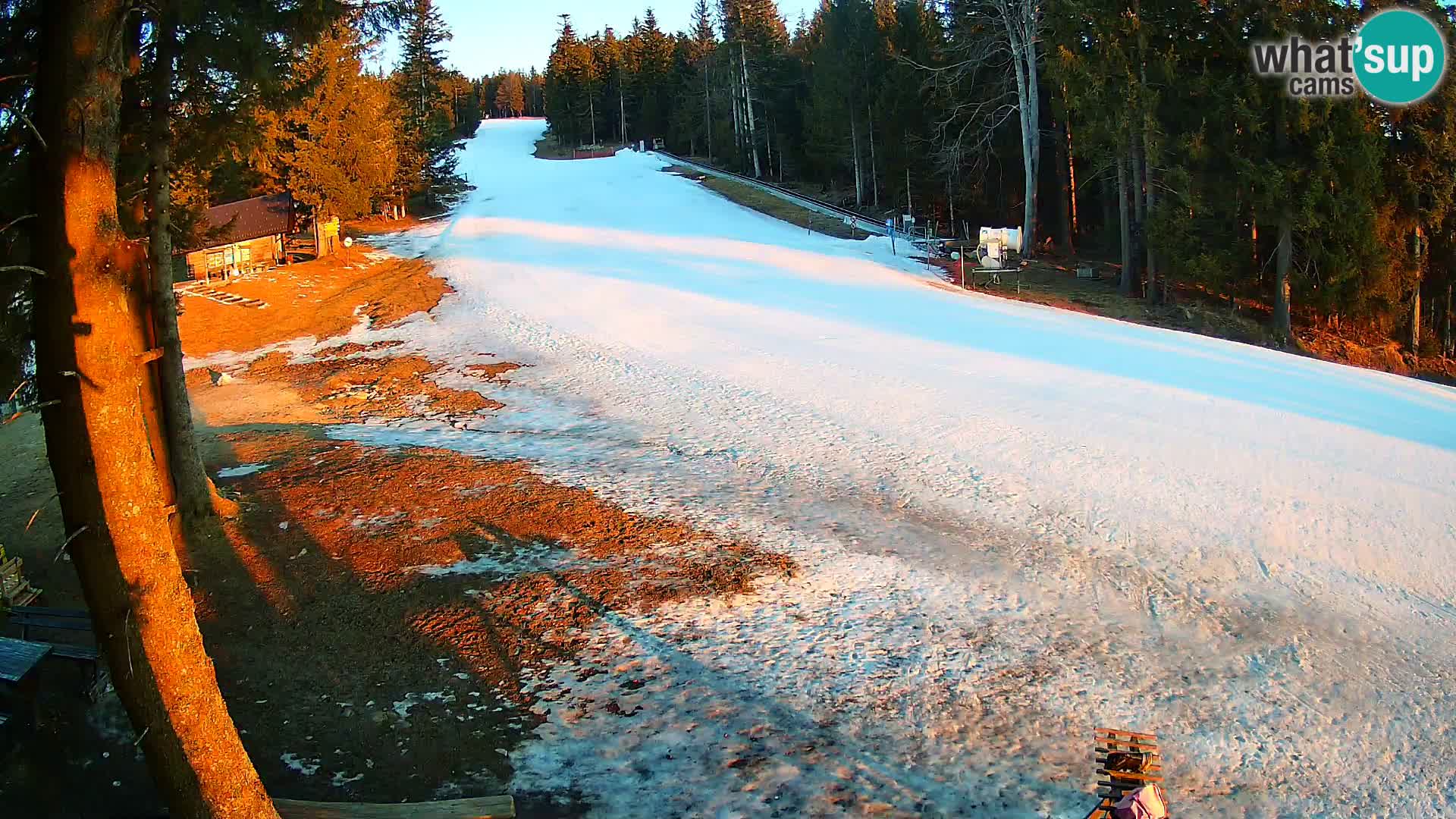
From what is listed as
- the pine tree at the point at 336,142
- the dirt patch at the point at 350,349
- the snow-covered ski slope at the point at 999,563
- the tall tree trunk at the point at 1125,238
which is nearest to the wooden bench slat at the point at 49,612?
the snow-covered ski slope at the point at 999,563

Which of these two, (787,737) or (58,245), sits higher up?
(58,245)

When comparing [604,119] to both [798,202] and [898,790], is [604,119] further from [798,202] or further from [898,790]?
[898,790]

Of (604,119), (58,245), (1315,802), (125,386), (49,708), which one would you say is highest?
(604,119)

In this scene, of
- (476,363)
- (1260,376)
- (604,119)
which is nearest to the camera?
(1260,376)

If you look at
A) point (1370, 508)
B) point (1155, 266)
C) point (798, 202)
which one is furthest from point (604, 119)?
point (1370, 508)

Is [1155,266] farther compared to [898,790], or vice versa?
[1155,266]

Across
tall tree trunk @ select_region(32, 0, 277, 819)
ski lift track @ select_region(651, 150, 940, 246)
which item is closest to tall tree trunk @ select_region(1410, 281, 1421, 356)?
ski lift track @ select_region(651, 150, 940, 246)

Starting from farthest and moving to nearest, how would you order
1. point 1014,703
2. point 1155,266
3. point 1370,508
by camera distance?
point 1155,266 < point 1370,508 < point 1014,703

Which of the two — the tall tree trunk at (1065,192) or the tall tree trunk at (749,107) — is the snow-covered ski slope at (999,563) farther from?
the tall tree trunk at (749,107)
